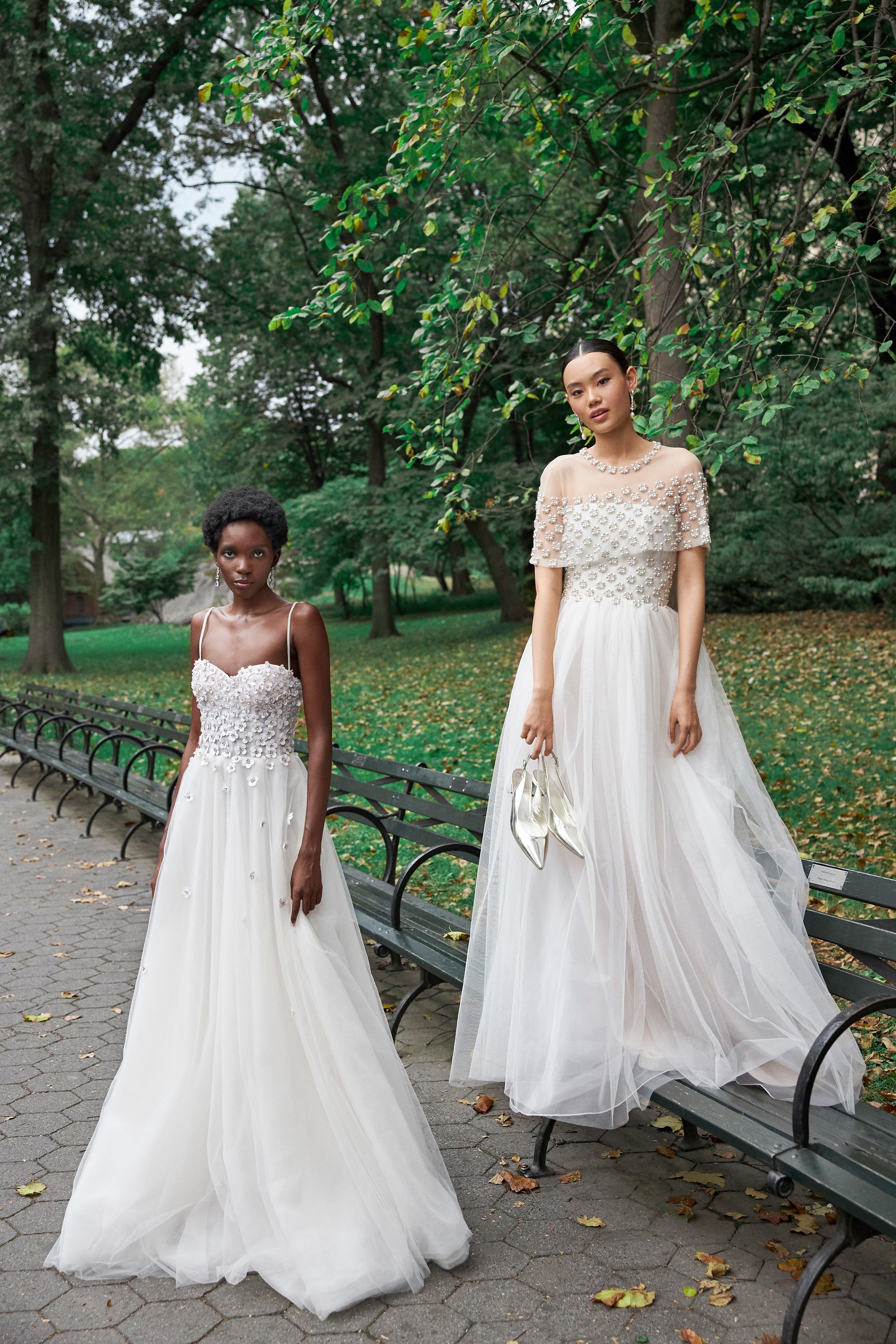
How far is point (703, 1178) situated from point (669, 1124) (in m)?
0.40

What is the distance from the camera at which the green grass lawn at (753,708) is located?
6570mm

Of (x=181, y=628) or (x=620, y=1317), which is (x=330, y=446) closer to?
(x=181, y=628)

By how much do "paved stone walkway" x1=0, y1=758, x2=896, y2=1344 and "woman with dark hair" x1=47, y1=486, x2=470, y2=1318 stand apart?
0.26ft

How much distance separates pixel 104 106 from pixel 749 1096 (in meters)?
20.2

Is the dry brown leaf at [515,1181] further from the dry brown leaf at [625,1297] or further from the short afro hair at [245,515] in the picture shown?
the short afro hair at [245,515]

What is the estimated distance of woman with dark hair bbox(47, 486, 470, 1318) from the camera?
8.71ft

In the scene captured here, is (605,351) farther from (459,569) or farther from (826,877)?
(459,569)

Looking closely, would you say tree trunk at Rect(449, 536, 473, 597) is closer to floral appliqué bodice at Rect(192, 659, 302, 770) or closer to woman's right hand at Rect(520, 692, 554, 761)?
woman's right hand at Rect(520, 692, 554, 761)

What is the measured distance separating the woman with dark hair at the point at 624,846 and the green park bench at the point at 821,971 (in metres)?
0.12

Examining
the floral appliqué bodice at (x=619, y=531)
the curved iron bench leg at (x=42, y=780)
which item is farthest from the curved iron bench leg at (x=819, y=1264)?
the curved iron bench leg at (x=42, y=780)

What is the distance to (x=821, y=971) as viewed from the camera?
311cm

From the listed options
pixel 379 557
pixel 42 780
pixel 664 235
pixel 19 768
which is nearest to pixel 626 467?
pixel 664 235

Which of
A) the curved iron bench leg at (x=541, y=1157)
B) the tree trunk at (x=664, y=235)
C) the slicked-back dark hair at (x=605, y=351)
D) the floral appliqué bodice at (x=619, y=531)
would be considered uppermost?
the tree trunk at (x=664, y=235)

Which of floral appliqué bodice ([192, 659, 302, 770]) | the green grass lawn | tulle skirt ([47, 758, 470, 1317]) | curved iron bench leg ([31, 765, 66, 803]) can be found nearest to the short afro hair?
floral appliqué bodice ([192, 659, 302, 770])
